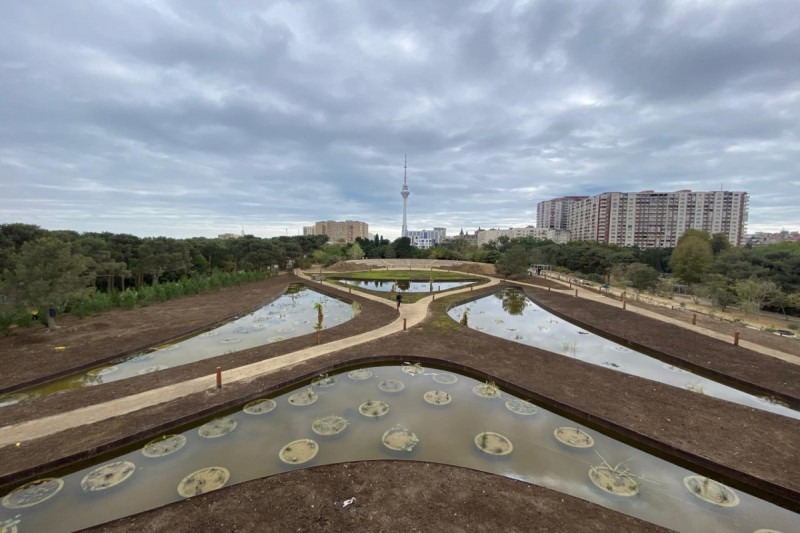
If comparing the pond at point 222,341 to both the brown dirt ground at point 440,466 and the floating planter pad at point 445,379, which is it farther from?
the floating planter pad at point 445,379

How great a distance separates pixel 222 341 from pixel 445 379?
10908 millimetres

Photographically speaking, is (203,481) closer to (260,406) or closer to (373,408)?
(260,406)

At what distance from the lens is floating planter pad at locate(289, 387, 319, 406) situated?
380 inches

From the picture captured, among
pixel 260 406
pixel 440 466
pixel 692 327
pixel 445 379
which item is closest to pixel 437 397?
pixel 445 379

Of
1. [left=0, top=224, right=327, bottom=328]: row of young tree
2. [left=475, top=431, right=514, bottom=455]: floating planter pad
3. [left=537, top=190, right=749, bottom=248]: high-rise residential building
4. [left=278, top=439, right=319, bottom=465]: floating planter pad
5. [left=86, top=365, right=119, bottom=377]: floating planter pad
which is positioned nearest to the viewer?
[left=278, top=439, right=319, bottom=465]: floating planter pad

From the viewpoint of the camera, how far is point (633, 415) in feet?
29.0

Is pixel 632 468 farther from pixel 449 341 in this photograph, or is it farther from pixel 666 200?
pixel 666 200

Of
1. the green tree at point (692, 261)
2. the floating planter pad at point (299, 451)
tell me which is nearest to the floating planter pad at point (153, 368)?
the floating planter pad at point (299, 451)

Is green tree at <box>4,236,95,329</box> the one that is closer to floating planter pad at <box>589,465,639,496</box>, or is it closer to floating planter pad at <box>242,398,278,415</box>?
floating planter pad at <box>242,398,278,415</box>

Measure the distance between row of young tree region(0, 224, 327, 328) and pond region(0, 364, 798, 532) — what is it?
12.7 m

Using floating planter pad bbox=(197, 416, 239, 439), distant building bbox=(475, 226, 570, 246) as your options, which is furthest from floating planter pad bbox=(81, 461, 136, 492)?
distant building bbox=(475, 226, 570, 246)

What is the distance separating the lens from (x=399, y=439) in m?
7.95

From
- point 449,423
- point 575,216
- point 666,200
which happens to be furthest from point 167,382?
point 575,216

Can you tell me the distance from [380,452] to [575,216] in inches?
4780
